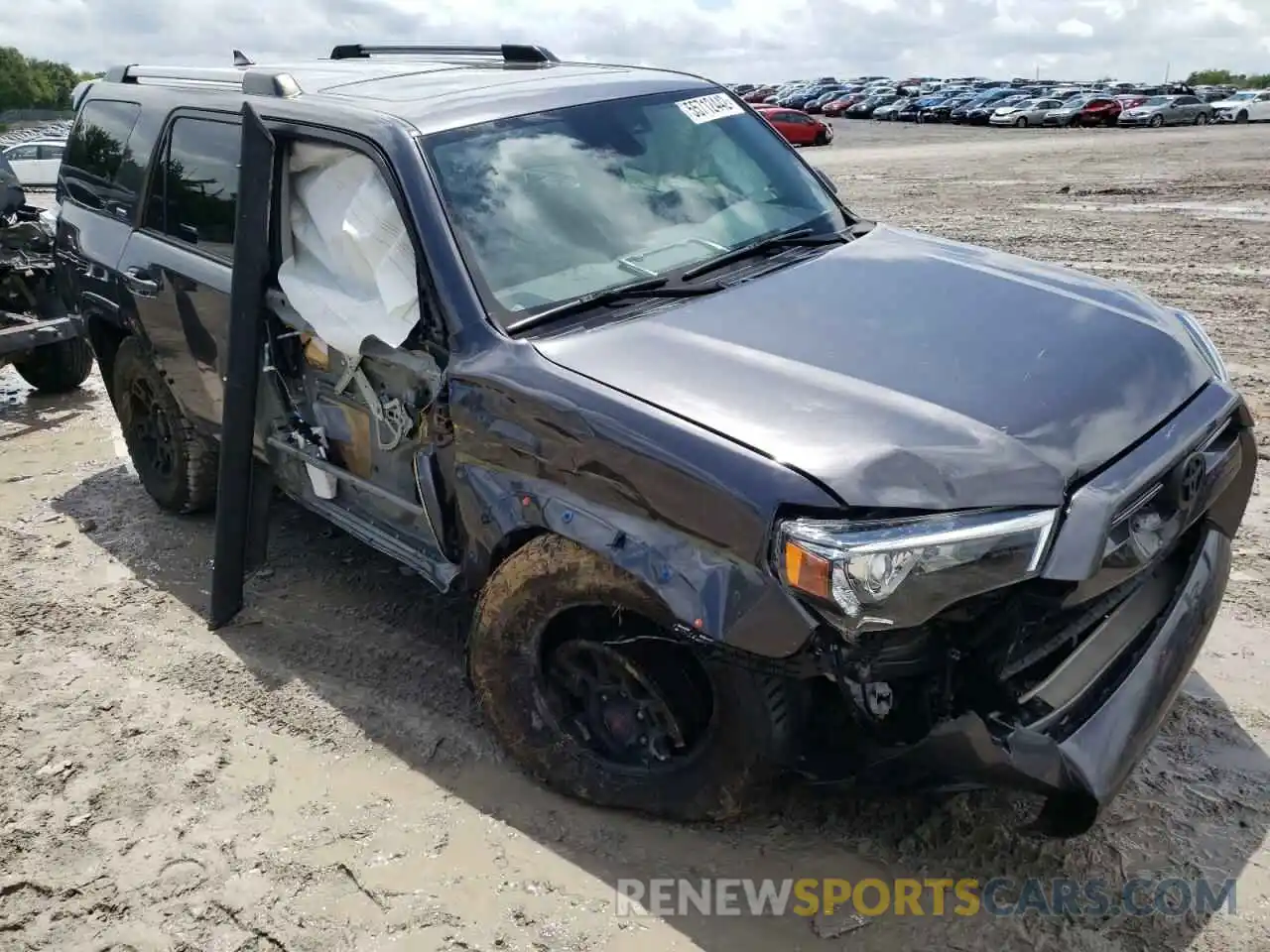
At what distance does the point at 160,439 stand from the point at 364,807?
2780 mm

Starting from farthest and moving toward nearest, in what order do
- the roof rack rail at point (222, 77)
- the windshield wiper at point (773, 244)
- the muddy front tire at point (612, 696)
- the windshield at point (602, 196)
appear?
1. the roof rack rail at point (222, 77)
2. the windshield wiper at point (773, 244)
3. the windshield at point (602, 196)
4. the muddy front tire at point (612, 696)

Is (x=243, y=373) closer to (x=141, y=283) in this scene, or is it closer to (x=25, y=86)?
(x=141, y=283)

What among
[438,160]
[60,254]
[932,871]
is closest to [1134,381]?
[932,871]

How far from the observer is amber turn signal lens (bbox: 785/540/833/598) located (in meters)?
2.25

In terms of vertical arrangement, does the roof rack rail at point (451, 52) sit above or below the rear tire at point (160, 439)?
above

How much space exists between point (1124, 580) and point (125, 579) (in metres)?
4.04

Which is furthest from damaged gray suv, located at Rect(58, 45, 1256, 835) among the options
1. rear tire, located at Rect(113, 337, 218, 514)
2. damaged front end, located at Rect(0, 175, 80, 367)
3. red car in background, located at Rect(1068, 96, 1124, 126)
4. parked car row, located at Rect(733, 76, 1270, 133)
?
red car in background, located at Rect(1068, 96, 1124, 126)

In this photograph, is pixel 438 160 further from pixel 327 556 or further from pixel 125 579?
pixel 125 579

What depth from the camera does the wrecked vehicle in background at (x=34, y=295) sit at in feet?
24.1

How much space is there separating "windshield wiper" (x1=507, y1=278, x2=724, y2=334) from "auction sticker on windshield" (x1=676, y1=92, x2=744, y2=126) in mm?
1040

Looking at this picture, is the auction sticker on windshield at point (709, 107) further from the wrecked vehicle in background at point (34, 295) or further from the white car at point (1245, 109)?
the white car at point (1245, 109)

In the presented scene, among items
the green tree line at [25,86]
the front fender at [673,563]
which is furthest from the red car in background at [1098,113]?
the green tree line at [25,86]

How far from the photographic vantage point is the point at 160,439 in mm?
5168

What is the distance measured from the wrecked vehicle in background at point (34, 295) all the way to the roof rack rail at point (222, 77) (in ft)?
8.55
